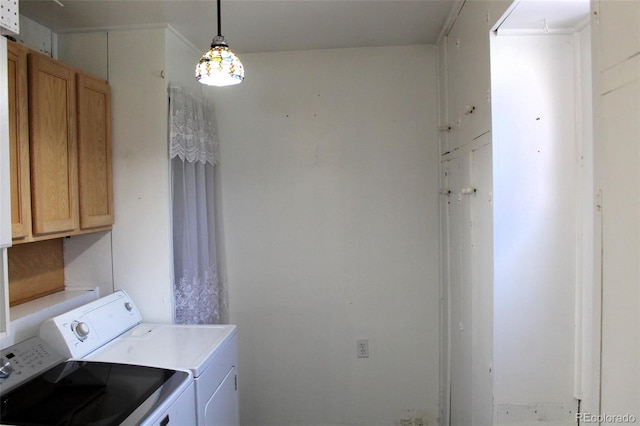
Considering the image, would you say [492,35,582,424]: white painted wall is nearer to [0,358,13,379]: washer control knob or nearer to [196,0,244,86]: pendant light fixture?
[196,0,244,86]: pendant light fixture

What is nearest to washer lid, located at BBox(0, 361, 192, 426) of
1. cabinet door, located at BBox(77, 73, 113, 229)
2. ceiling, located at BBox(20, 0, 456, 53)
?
cabinet door, located at BBox(77, 73, 113, 229)

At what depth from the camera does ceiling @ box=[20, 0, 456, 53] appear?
175cm

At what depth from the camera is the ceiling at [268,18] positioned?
69.1 inches

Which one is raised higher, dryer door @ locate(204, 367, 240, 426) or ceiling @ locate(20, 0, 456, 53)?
ceiling @ locate(20, 0, 456, 53)

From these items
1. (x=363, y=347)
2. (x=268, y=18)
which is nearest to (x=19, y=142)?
(x=268, y=18)

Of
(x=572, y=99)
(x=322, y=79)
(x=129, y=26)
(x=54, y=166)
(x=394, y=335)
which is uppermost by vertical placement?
(x=129, y=26)

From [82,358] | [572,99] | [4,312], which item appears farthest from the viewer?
[82,358]

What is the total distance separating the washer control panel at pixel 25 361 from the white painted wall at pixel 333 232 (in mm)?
1096

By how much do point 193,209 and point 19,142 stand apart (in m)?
0.86

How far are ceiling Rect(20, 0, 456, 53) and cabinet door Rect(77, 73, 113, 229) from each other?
1.19 ft

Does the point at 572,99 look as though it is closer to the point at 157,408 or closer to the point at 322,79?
A: the point at 322,79

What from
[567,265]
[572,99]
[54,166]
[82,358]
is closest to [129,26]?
[54,166]

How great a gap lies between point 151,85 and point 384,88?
1419 millimetres

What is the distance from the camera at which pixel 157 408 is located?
1.14 meters
